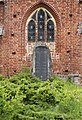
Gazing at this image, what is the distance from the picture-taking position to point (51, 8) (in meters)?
20.5

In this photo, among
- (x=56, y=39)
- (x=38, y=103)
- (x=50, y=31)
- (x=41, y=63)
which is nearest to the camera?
(x=38, y=103)

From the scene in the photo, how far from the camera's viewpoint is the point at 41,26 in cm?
2064

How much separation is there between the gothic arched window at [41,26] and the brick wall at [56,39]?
0.90 ft

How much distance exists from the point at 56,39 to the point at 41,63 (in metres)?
3.82

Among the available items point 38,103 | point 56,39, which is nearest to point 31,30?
point 56,39

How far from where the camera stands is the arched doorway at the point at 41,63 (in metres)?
16.8

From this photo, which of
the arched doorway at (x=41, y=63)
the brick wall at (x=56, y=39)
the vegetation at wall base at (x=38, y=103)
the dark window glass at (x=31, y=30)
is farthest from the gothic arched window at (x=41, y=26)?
the vegetation at wall base at (x=38, y=103)

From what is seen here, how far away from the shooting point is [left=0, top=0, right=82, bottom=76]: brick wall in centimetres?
2005

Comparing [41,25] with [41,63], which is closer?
[41,63]

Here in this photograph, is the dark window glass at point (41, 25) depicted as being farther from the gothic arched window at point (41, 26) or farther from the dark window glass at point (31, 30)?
the dark window glass at point (31, 30)

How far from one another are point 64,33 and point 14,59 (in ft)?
9.03

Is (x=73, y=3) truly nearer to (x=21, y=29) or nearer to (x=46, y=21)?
(x=46, y=21)

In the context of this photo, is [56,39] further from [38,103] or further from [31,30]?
[38,103]

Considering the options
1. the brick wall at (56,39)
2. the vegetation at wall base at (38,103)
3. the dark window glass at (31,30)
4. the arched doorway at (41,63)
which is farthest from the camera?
the dark window glass at (31,30)
